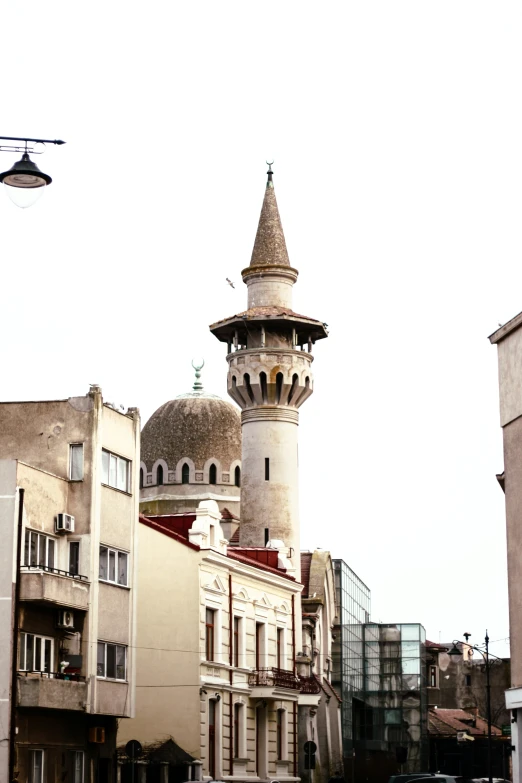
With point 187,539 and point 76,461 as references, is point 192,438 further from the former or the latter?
point 76,461

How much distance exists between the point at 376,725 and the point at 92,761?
39328 millimetres

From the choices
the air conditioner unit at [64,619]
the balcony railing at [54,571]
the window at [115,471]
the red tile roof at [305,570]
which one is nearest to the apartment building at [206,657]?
the window at [115,471]

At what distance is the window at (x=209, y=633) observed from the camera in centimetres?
4831

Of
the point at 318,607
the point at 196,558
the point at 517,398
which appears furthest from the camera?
the point at 318,607

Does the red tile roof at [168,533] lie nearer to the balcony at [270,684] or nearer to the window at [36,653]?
the balcony at [270,684]

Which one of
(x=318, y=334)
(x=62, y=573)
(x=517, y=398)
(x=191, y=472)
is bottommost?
(x=62, y=573)

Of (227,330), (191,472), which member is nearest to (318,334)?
(227,330)

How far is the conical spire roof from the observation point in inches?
2820

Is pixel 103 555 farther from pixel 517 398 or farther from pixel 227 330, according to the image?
pixel 227 330

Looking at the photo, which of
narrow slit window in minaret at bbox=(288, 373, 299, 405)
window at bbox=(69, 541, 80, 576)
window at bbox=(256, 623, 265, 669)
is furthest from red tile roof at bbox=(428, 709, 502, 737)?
window at bbox=(69, 541, 80, 576)

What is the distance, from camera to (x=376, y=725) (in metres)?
78.3

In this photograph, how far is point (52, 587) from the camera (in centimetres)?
3822

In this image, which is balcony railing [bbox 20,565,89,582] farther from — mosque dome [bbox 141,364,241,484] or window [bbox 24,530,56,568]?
mosque dome [bbox 141,364,241,484]

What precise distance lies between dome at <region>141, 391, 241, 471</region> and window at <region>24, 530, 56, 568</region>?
A: 132 feet
